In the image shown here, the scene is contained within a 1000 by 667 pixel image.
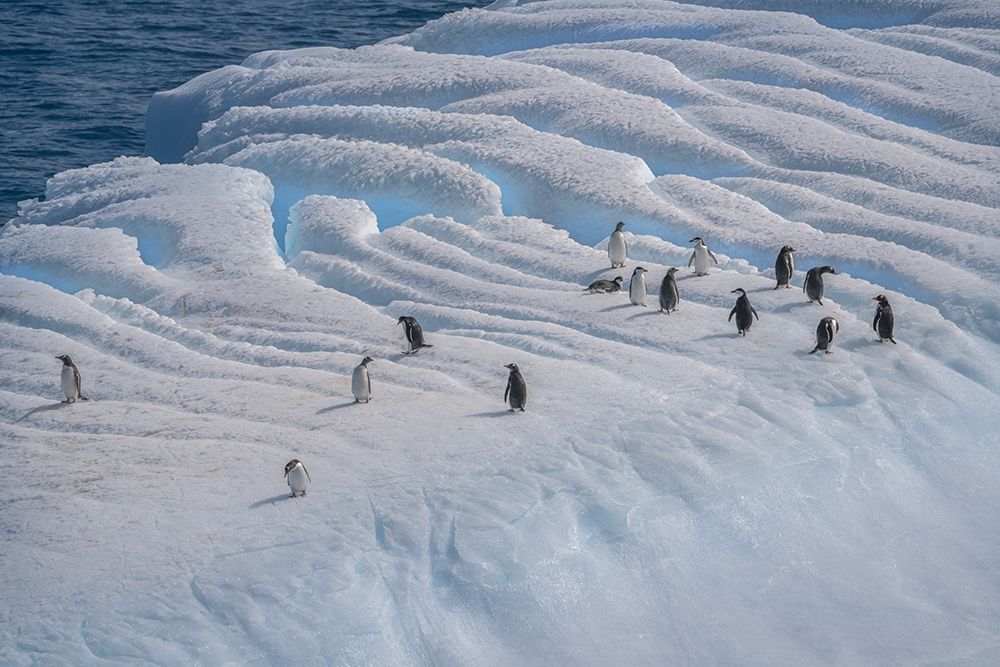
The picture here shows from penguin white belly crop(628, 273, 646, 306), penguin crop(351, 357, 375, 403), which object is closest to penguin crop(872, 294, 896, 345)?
penguin white belly crop(628, 273, 646, 306)

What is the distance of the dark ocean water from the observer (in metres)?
25.3

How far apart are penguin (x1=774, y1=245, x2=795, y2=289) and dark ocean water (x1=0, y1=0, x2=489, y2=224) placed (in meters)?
14.3

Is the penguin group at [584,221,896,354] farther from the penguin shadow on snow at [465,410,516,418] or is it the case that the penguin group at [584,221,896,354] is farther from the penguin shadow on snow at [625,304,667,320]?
the penguin shadow on snow at [465,410,516,418]

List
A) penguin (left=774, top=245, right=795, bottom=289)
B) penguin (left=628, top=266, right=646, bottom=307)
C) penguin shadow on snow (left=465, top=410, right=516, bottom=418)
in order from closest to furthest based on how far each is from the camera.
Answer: penguin shadow on snow (left=465, top=410, right=516, bottom=418) < penguin (left=628, top=266, right=646, bottom=307) < penguin (left=774, top=245, right=795, bottom=289)

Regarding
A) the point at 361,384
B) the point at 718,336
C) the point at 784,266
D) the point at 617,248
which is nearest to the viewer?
the point at 361,384

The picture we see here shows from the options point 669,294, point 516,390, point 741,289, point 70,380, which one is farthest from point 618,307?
point 70,380

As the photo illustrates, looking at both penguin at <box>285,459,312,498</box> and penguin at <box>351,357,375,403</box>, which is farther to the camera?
penguin at <box>351,357,375,403</box>

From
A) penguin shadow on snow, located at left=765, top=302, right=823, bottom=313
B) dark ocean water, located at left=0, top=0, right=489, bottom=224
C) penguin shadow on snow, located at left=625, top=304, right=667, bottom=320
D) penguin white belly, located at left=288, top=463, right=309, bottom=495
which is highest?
penguin shadow on snow, located at left=765, top=302, right=823, bottom=313

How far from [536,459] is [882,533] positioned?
2.72 metres

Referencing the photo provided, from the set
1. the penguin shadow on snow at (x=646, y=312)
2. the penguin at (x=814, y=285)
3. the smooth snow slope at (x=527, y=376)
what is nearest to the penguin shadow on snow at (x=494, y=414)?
the smooth snow slope at (x=527, y=376)

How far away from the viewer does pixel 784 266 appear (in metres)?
12.6

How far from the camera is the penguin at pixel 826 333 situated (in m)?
11.3

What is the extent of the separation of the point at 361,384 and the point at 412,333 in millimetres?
1139

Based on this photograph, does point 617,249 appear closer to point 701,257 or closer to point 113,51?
point 701,257
